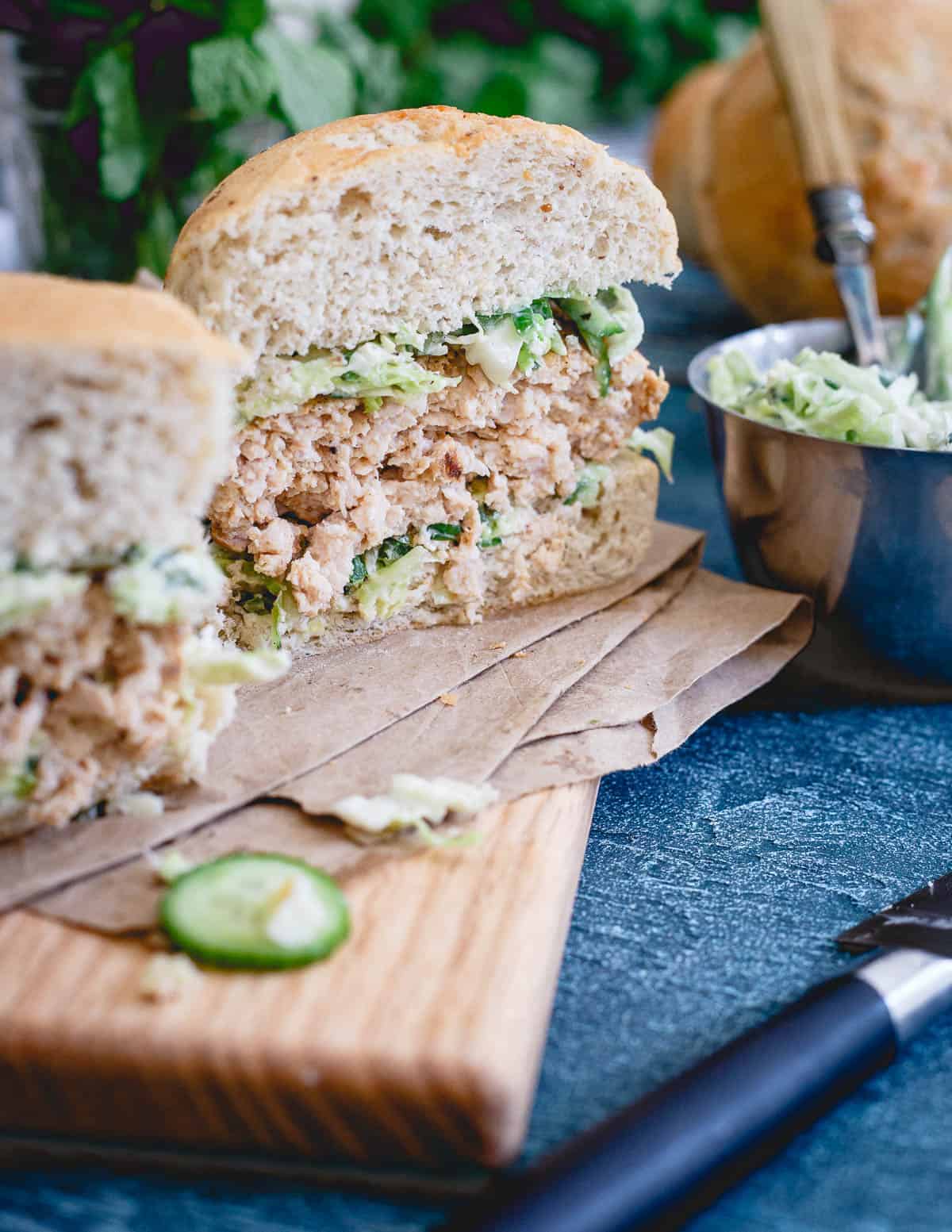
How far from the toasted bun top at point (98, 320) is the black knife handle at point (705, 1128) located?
4.51 ft

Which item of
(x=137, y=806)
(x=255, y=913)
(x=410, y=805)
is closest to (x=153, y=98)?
(x=137, y=806)

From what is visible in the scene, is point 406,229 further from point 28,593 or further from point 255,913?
point 255,913

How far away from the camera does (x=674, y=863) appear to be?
2.58 metres

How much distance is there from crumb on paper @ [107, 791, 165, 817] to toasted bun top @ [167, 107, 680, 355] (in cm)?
100

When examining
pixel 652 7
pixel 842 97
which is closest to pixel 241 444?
pixel 842 97

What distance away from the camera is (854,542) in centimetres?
317

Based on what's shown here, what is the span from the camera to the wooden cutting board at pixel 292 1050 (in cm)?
178

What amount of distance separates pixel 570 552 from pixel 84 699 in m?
1.60

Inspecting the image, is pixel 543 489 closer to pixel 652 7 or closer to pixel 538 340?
pixel 538 340

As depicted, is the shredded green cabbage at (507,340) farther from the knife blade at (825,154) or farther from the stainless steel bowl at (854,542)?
the knife blade at (825,154)

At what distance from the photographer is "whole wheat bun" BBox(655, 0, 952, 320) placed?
4816 mm

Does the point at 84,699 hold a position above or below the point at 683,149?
below

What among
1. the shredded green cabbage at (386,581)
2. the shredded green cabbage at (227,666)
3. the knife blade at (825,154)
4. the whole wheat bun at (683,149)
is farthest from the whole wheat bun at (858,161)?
the shredded green cabbage at (227,666)

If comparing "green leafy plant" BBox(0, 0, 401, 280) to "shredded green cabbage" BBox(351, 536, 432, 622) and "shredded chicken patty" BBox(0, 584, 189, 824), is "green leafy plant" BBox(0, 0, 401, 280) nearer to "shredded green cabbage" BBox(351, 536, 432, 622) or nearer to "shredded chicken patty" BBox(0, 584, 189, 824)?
"shredded green cabbage" BBox(351, 536, 432, 622)
